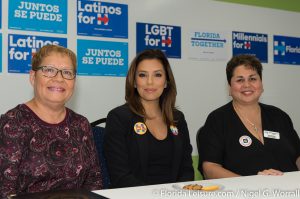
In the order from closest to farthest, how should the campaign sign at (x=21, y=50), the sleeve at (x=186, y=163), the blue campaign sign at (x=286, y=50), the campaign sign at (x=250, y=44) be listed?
the sleeve at (x=186, y=163) → the campaign sign at (x=21, y=50) → the campaign sign at (x=250, y=44) → the blue campaign sign at (x=286, y=50)

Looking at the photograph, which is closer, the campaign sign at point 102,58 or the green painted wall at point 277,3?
the campaign sign at point 102,58

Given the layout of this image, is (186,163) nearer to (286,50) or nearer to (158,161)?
(158,161)

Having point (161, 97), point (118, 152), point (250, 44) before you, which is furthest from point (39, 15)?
point (250, 44)

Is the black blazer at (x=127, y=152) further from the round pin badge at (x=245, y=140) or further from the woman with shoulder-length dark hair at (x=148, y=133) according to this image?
the round pin badge at (x=245, y=140)

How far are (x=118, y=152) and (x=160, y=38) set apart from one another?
1760 mm

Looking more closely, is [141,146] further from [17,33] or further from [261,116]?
[17,33]

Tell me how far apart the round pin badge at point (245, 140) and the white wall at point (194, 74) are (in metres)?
1.29

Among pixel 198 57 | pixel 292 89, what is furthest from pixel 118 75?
pixel 292 89

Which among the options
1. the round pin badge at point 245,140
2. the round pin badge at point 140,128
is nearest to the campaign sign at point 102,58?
the round pin badge at point 140,128

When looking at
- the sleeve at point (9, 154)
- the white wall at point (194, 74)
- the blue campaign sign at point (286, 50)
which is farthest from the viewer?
the blue campaign sign at point (286, 50)

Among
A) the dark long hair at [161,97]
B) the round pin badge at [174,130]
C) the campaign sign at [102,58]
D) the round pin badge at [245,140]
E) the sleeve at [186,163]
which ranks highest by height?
the campaign sign at [102,58]

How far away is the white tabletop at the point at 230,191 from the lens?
144 cm

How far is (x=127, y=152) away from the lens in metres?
2.26

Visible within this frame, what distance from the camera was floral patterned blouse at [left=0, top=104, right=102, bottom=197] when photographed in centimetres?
173
